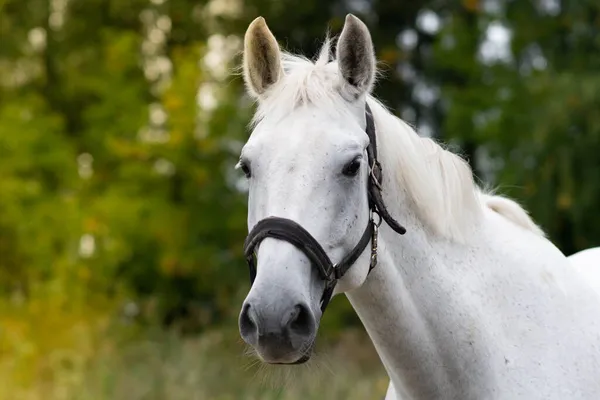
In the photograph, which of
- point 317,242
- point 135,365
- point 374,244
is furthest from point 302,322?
point 135,365

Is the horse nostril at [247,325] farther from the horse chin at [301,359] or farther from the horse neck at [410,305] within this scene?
the horse neck at [410,305]

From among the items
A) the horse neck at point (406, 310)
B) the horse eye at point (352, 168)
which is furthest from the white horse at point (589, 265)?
the horse eye at point (352, 168)

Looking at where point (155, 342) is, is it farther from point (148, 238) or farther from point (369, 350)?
point (369, 350)

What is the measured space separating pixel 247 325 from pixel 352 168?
1.84 ft

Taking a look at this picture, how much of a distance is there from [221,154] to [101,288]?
189 cm

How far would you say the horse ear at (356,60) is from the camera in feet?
8.63

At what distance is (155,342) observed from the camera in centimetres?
820

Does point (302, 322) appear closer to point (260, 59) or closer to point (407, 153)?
point (407, 153)

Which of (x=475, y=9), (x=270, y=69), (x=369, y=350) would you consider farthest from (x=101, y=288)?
(x=270, y=69)

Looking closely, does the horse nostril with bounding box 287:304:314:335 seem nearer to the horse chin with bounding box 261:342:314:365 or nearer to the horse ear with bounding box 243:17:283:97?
the horse chin with bounding box 261:342:314:365

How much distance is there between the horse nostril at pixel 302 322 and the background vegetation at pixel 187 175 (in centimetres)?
443

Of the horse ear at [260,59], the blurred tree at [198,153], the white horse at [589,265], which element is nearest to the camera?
the horse ear at [260,59]

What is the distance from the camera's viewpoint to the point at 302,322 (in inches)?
93.4

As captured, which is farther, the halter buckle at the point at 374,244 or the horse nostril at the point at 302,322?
the halter buckle at the point at 374,244
